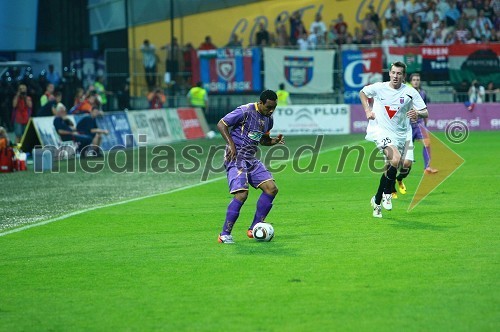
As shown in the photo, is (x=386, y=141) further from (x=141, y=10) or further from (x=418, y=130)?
(x=141, y=10)

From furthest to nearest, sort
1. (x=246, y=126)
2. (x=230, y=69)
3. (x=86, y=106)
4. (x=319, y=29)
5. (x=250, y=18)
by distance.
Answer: (x=250, y=18)
(x=319, y=29)
(x=230, y=69)
(x=86, y=106)
(x=246, y=126)

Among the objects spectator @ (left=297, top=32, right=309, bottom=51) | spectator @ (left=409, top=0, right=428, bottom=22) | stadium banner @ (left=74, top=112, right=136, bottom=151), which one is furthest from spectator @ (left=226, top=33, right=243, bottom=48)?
stadium banner @ (left=74, top=112, right=136, bottom=151)

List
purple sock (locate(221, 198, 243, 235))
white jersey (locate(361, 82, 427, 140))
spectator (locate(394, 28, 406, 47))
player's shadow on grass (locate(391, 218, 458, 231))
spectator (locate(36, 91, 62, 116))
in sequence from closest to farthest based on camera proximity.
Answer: purple sock (locate(221, 198, 243, 235)) → player's shadow on grass (locate(391, 218, 458, 231)) → white jersey (locate(361, 82, 427, 140)) → spectator (locate(36, 91, 62, 116)) → spectator (locate(394, 28, 406, 47))

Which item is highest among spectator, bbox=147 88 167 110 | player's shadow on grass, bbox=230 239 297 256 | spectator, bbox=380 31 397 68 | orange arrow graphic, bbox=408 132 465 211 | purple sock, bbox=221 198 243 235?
spectator, bbox=380 31 397 68

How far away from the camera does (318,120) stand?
37344 millimetres

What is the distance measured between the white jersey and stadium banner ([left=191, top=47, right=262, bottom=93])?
927 inches

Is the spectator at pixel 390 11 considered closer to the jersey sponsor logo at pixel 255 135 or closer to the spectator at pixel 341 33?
the spectator at pixel 341 33

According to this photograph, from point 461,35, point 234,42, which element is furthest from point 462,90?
point 234,42

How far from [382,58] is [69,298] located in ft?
99.3

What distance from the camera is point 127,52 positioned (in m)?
38.2

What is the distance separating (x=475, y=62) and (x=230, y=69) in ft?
30.7

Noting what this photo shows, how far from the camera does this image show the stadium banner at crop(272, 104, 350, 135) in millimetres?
37219

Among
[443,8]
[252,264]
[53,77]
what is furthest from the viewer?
[443,8]

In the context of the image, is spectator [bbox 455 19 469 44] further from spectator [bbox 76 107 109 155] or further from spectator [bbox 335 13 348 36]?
spectator [bbox 76 107 109 155]
